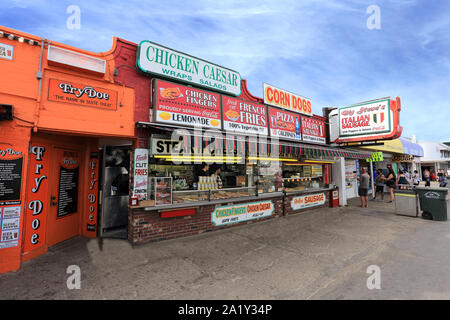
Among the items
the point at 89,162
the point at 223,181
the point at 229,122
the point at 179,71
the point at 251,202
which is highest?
the point at 179,71

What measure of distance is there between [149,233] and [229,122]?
4.44 m

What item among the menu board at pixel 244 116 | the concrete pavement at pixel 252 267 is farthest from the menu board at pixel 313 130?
the concrete pavement at pixel 252 267

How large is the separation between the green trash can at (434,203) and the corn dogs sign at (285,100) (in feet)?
19.2

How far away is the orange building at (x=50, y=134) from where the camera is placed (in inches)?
169

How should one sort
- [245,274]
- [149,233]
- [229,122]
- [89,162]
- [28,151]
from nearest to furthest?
→ [245,274]
[28,151]
[149,233]
[89,162]
[229,122]

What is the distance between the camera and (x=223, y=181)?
8172mm

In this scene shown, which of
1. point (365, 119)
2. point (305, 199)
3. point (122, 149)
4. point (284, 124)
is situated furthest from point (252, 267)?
point (365, 119)

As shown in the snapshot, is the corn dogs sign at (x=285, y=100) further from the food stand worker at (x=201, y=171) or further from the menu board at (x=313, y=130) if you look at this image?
the food stand worker at (x=201, y=171)

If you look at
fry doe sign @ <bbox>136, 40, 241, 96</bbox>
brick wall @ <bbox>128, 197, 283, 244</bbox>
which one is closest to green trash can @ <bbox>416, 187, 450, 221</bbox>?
brick wall @ <bbox>128, 197, 283, 244</bbox>

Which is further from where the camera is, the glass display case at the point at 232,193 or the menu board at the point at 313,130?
the menu board at the point at 313,130

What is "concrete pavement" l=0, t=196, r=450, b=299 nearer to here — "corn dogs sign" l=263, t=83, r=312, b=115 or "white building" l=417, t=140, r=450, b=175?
"corn dogs sign" l=263, t=83, r=312, b=115

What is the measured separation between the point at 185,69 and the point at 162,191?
152 inches

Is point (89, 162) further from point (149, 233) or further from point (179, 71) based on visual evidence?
point (179, 71)
